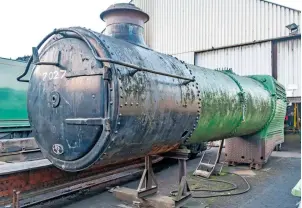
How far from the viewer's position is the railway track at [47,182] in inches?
152

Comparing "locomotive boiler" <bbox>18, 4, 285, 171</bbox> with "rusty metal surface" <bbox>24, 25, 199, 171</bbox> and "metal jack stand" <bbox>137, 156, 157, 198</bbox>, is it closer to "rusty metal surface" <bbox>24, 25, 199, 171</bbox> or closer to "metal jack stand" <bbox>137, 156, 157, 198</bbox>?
"rusty metal surface" <bbox>24, 25, 199, 171</bbox>

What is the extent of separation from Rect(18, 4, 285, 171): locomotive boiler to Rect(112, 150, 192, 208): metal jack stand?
1.20 feet

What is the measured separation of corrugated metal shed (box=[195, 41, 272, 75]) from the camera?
35.9ft

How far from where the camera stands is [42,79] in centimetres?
293

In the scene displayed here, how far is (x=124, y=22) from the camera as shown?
3.47 meters

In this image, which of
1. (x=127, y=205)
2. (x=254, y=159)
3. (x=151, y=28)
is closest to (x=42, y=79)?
(x=127, y=205)

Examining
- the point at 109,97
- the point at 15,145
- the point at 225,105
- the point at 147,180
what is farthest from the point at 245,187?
the point at 15,145

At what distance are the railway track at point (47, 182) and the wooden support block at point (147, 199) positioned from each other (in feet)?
2.06

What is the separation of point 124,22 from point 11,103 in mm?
7609

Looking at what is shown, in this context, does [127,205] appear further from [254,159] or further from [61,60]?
[254,159]

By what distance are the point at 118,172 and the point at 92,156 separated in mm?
3309

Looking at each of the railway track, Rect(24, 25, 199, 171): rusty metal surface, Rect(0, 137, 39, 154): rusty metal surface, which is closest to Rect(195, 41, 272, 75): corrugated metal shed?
the railway track

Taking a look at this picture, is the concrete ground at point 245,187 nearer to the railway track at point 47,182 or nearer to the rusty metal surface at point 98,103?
the railway track at point 47,182

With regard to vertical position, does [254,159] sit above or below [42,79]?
below
